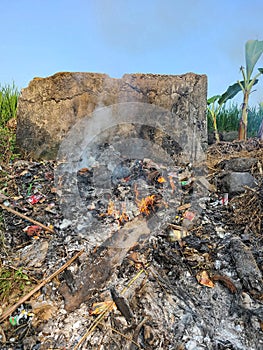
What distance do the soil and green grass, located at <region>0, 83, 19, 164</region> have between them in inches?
32.9

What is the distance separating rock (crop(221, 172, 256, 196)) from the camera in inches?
108

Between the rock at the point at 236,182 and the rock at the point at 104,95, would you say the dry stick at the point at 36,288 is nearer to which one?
the rock at the point at 236,182

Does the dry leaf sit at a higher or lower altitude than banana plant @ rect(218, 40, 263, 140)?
lower

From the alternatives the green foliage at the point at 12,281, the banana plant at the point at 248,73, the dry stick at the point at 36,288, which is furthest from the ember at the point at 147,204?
the banana plant at the point at 248,73

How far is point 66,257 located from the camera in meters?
2.11

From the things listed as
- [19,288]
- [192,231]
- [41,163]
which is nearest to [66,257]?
[19,288]

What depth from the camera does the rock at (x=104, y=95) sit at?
3.23m

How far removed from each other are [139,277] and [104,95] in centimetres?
191

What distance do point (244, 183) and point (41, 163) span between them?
187 cm

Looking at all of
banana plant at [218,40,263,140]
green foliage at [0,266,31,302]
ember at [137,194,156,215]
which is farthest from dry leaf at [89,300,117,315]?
banana plant at [218,40,263,140]

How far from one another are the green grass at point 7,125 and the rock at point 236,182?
2081 mm

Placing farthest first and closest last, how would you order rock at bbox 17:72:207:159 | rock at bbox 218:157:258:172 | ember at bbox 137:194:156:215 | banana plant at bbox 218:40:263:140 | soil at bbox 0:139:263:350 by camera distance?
1. banana plant at bbox 218:40:263:140
2. rock at bbox 17:72:207:159
3. rock at bbox 218:157:258:172
4. ember at bbox 137:194:156:215
5. soil at bbox 0:139:263:350

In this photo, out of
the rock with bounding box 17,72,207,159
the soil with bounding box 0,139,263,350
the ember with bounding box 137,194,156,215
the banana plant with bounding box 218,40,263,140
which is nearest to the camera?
the soil with bounding box 0,139,263,350

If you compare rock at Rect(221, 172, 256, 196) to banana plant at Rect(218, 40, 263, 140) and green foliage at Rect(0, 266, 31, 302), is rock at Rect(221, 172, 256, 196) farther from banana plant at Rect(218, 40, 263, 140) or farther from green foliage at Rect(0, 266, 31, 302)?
banana plant at Rect(218, 40, 263, 140)
